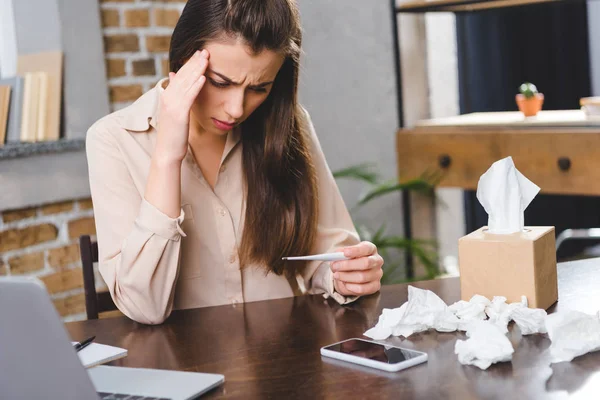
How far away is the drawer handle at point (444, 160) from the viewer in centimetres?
313

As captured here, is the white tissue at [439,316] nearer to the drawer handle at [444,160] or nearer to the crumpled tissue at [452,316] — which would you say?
the crumpled tissue at [452,316]

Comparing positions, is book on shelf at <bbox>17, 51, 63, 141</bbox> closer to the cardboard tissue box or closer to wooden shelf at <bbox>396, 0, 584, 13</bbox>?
wooden shelf at <bbox>396, 0, 584, 13</bbox>

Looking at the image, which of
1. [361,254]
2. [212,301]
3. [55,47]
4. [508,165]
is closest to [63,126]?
[55,47]

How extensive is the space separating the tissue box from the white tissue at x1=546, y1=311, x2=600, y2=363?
159mm

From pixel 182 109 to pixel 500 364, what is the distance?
780 mm

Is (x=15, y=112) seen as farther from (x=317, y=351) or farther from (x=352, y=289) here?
(x=317, y=351)

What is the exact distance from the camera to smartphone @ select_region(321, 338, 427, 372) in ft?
3.54

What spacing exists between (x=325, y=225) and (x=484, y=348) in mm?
789

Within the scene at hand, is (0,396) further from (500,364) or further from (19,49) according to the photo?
(19,49)

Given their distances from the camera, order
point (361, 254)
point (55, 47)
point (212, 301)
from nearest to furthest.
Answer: point (361, 254)
point (212, 301)
point (55, 47)

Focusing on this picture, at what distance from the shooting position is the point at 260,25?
157cm

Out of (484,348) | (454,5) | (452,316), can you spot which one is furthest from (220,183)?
(454,5)

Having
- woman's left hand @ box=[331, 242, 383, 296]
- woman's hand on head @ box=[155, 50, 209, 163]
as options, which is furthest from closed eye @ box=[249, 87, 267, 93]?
woman's left hand @ box=[331, 242, 383, 296]

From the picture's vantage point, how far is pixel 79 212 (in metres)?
2.81
